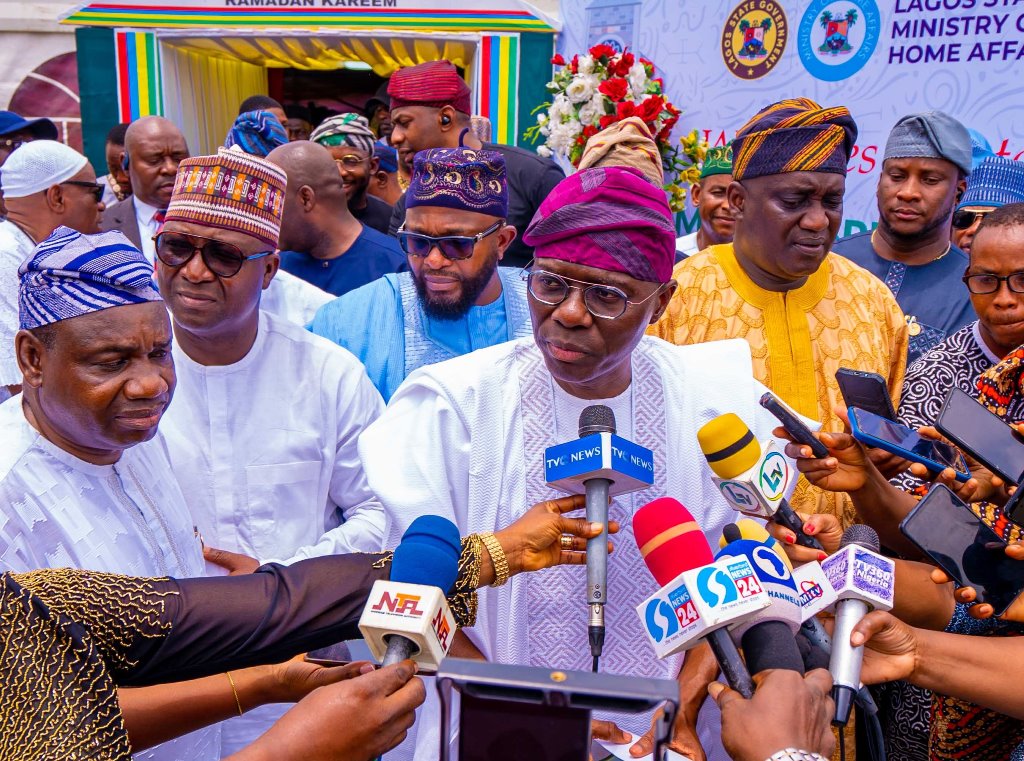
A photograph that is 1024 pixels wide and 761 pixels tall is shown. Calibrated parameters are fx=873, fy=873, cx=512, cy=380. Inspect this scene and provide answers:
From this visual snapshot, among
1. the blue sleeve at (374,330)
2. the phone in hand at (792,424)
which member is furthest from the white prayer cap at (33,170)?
the phone in hand at (792,424)

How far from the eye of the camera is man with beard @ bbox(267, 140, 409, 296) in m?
4.32

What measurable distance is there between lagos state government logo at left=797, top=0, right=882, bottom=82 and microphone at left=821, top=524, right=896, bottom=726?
16.4 ft

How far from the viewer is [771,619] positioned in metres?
1.51

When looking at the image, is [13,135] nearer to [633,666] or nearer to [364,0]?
[364,0]

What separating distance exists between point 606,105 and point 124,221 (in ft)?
11.3

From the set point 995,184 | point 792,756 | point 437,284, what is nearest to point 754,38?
point 995,184

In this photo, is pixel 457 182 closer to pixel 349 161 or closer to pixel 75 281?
pixel 75 281

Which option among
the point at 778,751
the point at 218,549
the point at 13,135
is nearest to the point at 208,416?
the point at 218,549

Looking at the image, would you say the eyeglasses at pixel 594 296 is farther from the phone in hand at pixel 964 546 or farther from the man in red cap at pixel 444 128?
the man in red cap at pixel 444 128

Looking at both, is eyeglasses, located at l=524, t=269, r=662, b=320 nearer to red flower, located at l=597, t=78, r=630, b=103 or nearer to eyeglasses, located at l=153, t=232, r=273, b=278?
eyeglasses, located at l=153, t=232, r=273, b=278

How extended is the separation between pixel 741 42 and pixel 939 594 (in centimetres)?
540

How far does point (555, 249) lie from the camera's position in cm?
210

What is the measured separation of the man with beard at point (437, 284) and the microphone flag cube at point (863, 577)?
1903mm

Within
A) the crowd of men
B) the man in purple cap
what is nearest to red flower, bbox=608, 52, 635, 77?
the crowd of men
